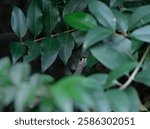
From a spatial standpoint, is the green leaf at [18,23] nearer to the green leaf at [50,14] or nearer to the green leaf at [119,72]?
the green leaf at [50,14]

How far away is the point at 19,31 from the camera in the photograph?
1070 mm

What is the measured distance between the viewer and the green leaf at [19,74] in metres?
0.50

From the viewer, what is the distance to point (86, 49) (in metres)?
0.78

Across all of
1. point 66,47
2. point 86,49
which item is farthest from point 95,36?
point 66,47

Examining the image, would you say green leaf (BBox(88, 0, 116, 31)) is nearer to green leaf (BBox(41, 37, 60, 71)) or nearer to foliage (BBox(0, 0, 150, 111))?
foliage (BBox(0, 0, 150, 111))

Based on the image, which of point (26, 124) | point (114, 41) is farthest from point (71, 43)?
point (26, 124)

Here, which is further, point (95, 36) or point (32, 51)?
point (32, 51)

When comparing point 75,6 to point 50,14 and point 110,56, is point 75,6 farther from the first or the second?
point 110,56

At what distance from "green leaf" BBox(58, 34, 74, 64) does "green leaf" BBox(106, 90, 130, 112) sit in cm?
43

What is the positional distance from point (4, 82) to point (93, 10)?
352 mm

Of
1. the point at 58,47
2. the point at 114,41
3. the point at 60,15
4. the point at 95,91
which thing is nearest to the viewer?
the point at 95,91

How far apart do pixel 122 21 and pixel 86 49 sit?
126 mm

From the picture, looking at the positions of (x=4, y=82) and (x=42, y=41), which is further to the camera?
(x=42, y=41)

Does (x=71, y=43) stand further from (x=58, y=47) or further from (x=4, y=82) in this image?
(x=4, y=82)
